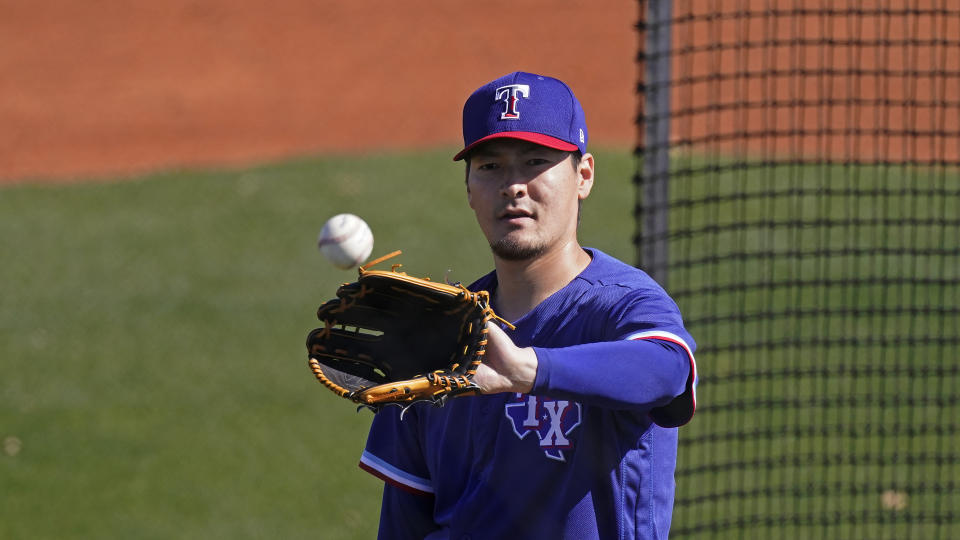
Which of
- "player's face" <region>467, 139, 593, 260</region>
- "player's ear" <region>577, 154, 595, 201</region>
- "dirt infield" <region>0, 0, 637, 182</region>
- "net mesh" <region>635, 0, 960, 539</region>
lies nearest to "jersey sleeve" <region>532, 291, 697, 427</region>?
"player's face" <region>467, 139, 593, 260</region>

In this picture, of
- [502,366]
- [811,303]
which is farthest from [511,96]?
[811,303]

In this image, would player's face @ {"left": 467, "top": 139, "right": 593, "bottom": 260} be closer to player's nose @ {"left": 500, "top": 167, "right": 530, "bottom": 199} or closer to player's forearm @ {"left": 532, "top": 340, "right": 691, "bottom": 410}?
player's nose @ {"left": 500, "top": 167, "right": 530, "bottom": 199}

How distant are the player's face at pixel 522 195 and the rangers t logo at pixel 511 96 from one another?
0.06 meters

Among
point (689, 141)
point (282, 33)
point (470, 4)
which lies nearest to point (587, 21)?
point (470, 4)

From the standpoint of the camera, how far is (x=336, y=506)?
7027 millimetres

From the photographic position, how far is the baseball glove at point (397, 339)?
2.48 meters

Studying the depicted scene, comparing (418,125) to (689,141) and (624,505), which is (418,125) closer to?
(689,141)

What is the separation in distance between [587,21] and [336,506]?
44.6 ft

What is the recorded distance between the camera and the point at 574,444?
2.75m

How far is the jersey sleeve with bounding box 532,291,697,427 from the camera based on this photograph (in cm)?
237

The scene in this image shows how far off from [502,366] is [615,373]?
9.0 inches

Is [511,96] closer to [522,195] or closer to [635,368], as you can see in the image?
[522,195]

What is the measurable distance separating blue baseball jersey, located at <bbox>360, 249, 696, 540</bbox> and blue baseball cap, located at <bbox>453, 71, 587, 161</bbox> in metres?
0.34

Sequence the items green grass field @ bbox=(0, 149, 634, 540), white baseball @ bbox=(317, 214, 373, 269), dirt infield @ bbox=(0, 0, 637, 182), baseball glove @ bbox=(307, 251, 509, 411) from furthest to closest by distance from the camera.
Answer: dirt infield @ bbox=(0, 0, 637, 182)
green grass field @ bbox=(0, 149, 634, 540)
white baseball @ bbox=(317, 214, 373, 269)
baseball glove @ bbox=(307, 251, 509, 411)
